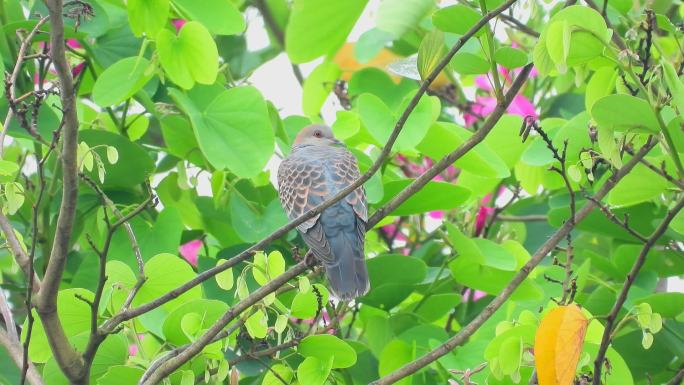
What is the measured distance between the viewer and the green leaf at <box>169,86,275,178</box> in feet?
8.00

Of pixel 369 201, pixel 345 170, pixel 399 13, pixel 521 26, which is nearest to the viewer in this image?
pixel 521 26

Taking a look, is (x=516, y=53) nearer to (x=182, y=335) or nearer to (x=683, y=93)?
(x=683, y=93)

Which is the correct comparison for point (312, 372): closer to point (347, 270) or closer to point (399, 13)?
point (347, 270)

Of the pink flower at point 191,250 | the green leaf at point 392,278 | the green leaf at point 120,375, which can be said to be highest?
the green leaf at point 120,375

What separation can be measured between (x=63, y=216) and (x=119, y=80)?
72 cm

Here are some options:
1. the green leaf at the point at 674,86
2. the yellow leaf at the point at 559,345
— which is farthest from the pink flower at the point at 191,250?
the green leaf at the point at 674,86

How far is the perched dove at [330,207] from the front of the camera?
2562 millimetres

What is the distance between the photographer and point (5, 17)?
2.67m

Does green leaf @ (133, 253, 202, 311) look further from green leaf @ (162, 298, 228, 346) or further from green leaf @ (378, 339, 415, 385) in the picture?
green leaf @ (378, 339, 415, 385)

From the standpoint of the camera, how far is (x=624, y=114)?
5.77 feet

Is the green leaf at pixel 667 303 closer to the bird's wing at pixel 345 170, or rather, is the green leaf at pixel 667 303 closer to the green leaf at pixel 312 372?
the green leaf at pixel 312 372

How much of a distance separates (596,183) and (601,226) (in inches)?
6.9

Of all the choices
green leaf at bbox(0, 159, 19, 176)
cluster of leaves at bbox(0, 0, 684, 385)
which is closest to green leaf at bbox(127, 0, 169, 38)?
cluster of leaves at bbox(0, 0, 684, 385)

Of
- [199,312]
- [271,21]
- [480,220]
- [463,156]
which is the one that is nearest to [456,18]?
[463,156]
